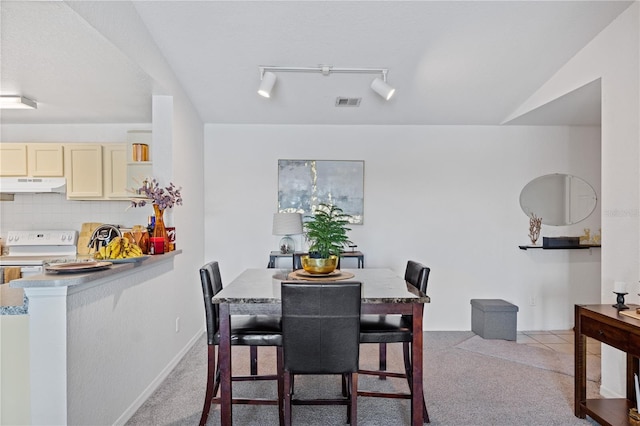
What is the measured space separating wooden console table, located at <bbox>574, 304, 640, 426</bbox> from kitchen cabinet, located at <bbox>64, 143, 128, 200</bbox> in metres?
4.12

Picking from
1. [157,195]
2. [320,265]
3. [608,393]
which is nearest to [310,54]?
[157,195]

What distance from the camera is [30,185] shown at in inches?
155

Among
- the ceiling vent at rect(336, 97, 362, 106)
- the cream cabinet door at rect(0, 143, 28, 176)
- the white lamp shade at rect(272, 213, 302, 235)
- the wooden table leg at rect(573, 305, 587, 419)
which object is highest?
the ceiling vent at rect(336, 97, 362, 106)

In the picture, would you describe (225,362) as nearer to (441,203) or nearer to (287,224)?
(287,224)

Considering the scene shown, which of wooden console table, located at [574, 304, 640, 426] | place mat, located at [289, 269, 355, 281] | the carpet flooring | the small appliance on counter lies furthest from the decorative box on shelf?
the small appliance on counter

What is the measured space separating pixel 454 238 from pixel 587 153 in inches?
69.7

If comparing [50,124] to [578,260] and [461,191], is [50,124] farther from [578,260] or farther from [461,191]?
[578,260]

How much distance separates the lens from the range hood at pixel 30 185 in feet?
12.9

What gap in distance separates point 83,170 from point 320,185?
8.22ft

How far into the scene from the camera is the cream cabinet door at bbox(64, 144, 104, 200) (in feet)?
13.3

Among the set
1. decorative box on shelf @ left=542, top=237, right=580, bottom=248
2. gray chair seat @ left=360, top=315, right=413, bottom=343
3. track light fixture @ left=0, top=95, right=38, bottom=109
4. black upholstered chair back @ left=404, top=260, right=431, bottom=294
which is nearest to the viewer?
gray chair seat @ left=360, top=315, right=413, bottom=343

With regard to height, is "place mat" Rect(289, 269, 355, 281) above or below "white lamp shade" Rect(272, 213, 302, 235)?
below

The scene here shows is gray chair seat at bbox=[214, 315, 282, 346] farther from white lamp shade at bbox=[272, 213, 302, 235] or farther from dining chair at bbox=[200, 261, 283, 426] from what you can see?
white lamp shade at bbox=[272, 213, 302, 235]

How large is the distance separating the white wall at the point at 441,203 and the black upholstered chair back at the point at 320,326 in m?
2.48
